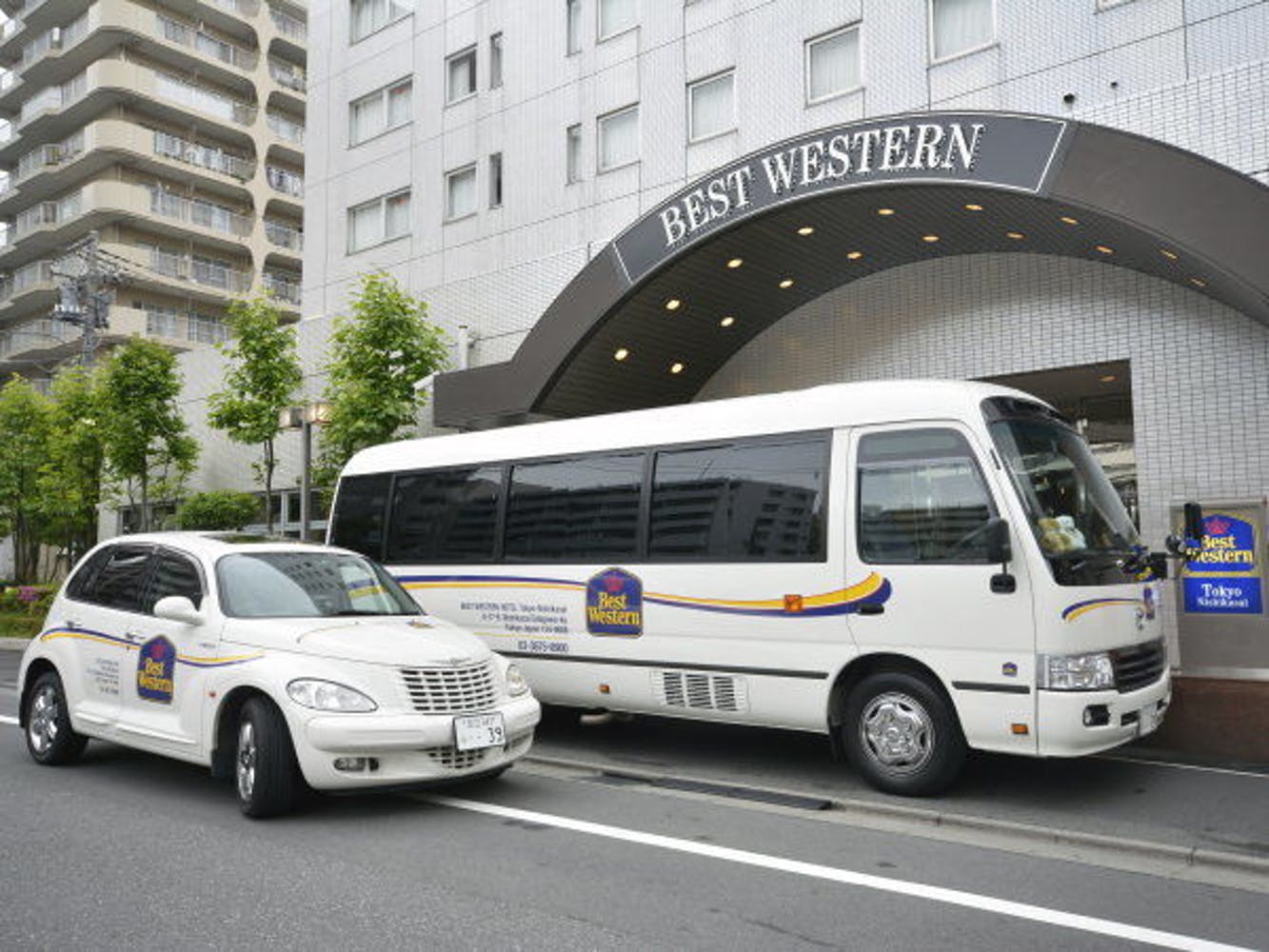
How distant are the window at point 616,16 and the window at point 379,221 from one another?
5635 millimetres

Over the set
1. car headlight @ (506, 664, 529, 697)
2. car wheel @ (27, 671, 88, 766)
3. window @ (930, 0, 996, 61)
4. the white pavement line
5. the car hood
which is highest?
window @ (930, 0, 996, 61)

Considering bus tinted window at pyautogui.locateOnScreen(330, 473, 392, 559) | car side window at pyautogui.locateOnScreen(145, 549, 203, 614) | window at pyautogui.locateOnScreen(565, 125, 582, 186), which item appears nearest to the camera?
car side window at pyautogui.locateOnScreen(145, 549, 203, 614)

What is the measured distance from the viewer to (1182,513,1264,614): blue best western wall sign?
37.1 ft

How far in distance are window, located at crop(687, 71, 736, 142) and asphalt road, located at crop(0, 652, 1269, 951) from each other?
11989mm

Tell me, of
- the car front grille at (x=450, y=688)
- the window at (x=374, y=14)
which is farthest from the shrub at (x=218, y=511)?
the car front grille at (x=450, y=688)

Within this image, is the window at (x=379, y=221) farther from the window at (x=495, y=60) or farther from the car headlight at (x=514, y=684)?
the car headlight at (x=514, y=684)

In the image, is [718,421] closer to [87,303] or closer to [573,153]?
[573,153]

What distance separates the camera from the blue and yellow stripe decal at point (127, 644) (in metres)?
Result: 6.77

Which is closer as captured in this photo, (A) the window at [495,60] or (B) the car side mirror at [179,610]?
(B) the car side mirror at [179,610]

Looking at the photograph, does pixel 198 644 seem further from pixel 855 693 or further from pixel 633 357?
pixel 633 357

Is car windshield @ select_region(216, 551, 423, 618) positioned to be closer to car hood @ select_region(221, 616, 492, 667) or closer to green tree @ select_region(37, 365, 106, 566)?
car hood @ select_region(221, 616, 492, 667)

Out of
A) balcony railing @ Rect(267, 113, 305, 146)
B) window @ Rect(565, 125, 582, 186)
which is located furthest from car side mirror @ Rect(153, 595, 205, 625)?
balcony railing @ Rect(267, 113, 305, 146)

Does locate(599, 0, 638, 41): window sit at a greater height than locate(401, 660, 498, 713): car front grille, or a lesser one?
greater

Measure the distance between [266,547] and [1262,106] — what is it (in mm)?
10611
